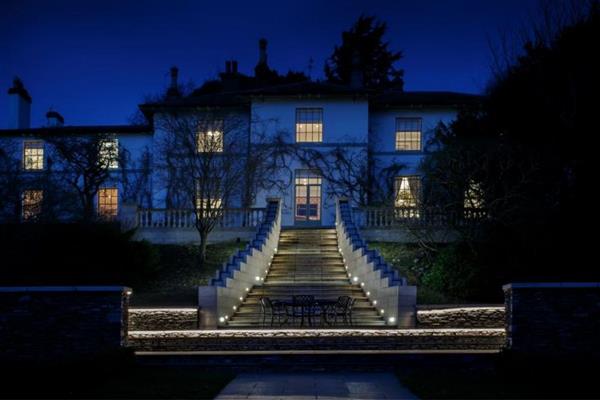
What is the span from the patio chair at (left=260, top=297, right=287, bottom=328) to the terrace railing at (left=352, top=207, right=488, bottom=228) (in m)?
7.35

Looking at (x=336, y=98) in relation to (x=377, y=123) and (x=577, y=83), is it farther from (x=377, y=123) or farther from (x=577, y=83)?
(x=577, y=83)

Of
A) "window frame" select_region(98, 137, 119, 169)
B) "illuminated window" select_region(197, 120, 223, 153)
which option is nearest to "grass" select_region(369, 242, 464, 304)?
"illuminated window" select_region(197, 120, 223, 153)

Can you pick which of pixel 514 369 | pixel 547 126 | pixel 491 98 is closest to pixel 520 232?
pixel 547 126

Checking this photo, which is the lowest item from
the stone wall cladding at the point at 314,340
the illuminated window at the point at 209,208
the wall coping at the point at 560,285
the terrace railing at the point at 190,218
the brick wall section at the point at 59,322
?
the stone wall cladding at the point at 314,340

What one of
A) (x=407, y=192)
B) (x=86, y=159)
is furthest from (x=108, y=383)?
(x=86, y=159)

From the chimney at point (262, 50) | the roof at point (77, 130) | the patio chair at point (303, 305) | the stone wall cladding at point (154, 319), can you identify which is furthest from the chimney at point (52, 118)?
the patio chair at point (303, 305)

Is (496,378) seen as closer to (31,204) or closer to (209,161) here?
(209,161)

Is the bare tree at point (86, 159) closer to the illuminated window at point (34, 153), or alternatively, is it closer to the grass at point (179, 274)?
the illuminated window at point (34, 153)

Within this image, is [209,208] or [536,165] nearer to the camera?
[536,165]

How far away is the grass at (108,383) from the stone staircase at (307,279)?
5.99m

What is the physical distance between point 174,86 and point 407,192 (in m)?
18.3

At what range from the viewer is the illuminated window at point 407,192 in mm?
25959

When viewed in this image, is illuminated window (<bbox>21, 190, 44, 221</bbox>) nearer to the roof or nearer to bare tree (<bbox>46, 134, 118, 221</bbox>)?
bare tree (<bbox>46, 134, 118, 221</bbox>)

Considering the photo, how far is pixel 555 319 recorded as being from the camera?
12.1 metres
